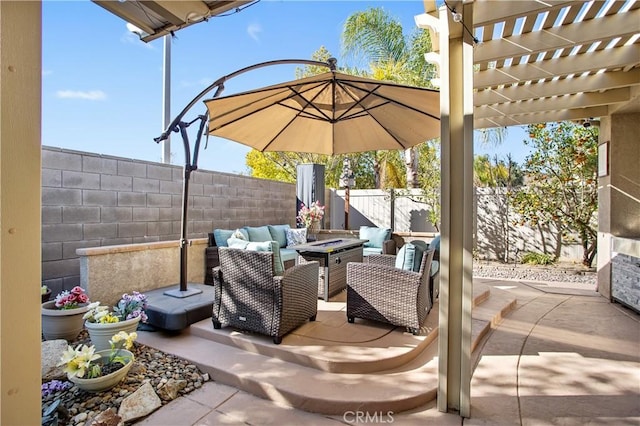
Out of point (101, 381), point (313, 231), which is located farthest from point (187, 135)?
point (313, 231)

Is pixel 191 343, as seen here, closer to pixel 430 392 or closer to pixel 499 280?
pixel 430 392

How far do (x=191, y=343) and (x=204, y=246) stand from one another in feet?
7.28

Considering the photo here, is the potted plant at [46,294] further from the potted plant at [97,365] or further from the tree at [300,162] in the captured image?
the tree at [300,162]

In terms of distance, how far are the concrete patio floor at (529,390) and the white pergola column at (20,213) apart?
66.0 inches

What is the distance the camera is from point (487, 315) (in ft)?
12.9

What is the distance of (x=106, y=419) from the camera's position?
203cm

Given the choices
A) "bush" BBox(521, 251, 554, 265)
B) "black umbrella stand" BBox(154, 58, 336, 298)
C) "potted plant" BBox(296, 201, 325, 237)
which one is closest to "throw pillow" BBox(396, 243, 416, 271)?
"black umbrella stand" BBox(154, 58, 336, 298)

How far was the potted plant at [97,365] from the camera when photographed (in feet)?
7.47

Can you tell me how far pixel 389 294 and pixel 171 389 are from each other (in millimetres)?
2063

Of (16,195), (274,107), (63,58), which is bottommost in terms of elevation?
(16,195)

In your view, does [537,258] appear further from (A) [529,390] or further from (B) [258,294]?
(B) [258,294]

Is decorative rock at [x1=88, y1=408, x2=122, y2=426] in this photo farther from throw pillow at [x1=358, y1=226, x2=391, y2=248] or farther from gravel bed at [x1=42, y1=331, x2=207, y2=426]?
throw pillow at [x1=358, y1=226, x2=391, y2=248]

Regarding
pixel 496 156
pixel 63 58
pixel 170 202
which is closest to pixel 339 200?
pixel 496 156

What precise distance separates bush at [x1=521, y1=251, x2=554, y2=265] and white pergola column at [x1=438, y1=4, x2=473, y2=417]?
641cm
